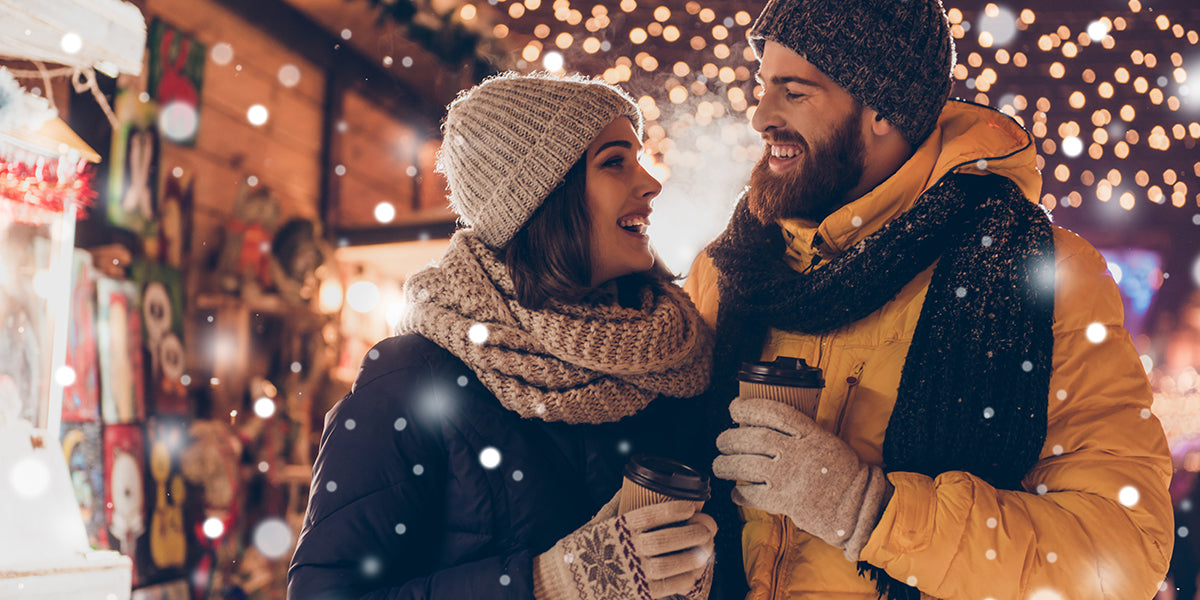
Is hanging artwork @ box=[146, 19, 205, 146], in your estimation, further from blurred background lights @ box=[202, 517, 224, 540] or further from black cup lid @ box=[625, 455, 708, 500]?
black cup lid @ box=[625, 455, 708, 500]

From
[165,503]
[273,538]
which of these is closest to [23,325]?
[165,503]

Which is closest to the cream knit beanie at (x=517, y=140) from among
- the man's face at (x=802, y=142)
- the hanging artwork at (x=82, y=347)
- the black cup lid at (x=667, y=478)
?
the man's face at (x=802, y=142)

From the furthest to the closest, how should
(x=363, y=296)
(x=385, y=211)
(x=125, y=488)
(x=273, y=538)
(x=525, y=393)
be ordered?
(x=385, y=211) < (x=363, y=296) < (x=273, y=538) < (x=125, y=488) < (x=525, y=393)

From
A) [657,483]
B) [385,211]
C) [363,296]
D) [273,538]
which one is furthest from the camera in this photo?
[385,211]

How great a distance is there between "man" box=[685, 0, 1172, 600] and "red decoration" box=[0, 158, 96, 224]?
1.77 meters

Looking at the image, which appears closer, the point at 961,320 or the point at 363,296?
the point at 961,320

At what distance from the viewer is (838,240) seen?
1601 mm

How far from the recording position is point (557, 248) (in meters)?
1.56

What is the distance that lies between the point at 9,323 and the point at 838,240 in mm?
2077

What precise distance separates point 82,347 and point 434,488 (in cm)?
218

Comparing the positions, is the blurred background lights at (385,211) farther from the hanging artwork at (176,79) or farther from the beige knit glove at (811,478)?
the beige knit glove at (811,478)

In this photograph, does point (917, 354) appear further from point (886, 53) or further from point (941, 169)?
point (886, 53)

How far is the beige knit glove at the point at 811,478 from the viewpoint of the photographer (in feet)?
3.91

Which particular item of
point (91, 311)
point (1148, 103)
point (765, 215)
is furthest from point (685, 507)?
point (1148, 103)
